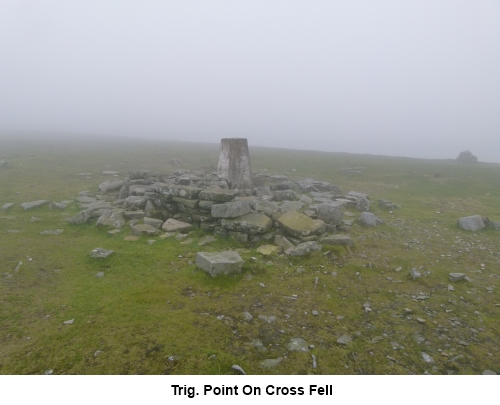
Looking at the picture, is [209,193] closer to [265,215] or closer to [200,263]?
[265,215]

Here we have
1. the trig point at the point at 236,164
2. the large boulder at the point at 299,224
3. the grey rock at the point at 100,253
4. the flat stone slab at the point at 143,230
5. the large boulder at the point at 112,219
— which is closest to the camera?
the grey rock at the point at 100,253

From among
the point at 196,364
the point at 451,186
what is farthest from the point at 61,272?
the point at 451,186

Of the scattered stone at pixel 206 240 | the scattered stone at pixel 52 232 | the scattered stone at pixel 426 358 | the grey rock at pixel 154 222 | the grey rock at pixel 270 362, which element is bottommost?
the scattered stone at pixel 52 232

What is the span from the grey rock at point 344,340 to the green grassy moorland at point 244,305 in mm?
106

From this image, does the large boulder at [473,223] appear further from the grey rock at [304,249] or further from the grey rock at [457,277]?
the grey rock at [304,249]

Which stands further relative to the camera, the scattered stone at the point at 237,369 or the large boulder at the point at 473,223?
the large boulder at the point at 473,223

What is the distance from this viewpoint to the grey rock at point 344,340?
5043 mm

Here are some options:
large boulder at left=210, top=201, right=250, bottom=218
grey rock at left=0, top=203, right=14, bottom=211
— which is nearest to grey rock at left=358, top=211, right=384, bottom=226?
large boulder at left=210, top=201, right=250, bottom=218

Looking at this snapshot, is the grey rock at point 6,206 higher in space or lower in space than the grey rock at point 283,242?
lower

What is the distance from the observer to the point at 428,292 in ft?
21.8

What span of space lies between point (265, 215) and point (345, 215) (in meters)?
3.64

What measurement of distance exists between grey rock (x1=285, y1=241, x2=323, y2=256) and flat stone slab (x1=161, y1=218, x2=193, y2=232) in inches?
126

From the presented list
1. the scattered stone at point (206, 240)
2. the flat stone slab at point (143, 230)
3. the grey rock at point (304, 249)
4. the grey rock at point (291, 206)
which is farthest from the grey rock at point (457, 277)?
the flat stone slab at point (143, 230)

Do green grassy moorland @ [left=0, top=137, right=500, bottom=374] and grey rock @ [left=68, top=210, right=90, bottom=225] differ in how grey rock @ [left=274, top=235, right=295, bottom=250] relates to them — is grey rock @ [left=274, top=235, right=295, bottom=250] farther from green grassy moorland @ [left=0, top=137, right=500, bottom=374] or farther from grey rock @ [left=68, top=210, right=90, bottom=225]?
grey rock @ [left=68, top=210, right=90, bottom=225]
